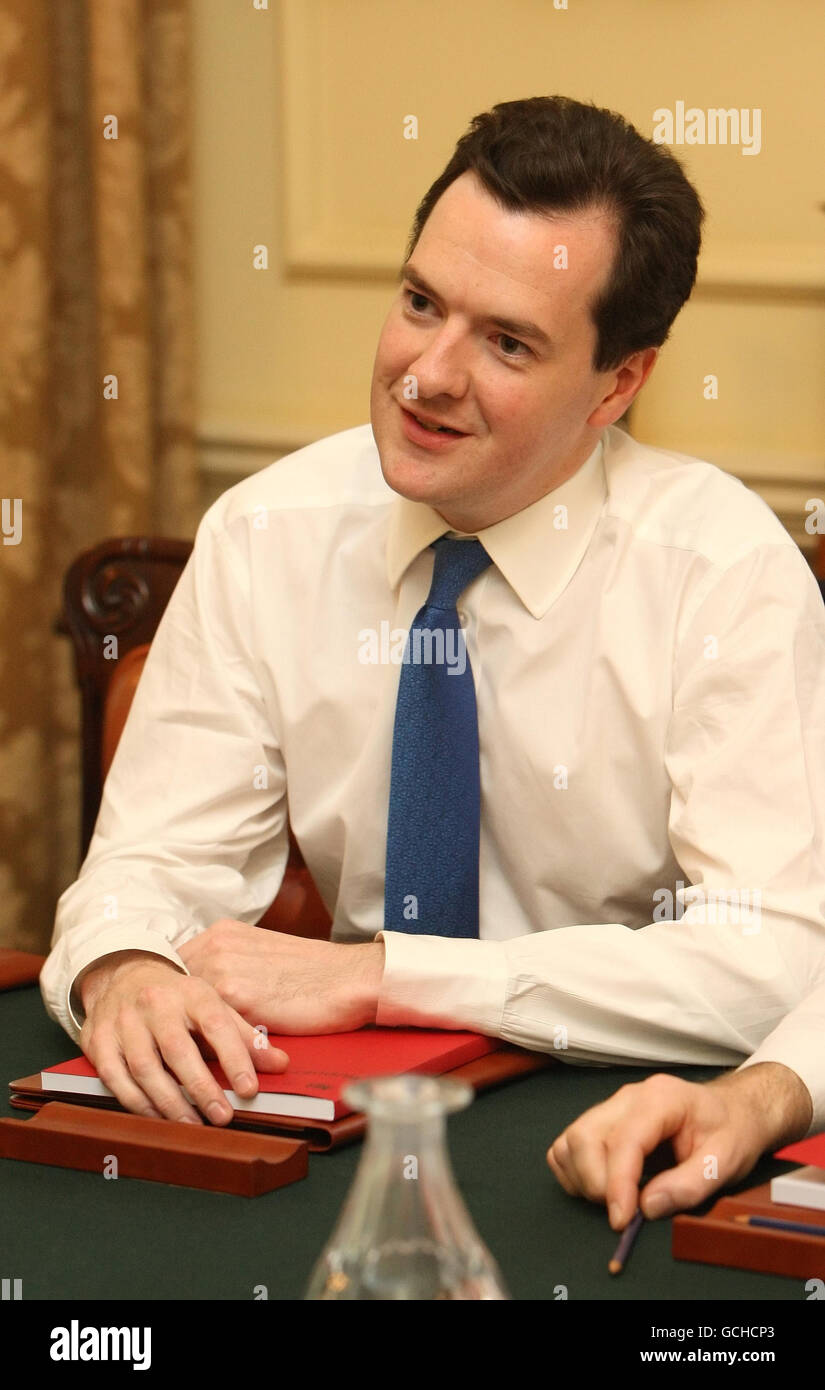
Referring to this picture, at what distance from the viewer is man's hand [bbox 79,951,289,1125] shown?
4.06 feet

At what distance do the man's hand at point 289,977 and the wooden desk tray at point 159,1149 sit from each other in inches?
7.3

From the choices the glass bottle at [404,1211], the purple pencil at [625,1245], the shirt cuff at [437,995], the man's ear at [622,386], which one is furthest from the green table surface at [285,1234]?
the man's ear at [622,386]

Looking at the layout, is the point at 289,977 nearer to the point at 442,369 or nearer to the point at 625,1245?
the point at 625,1245

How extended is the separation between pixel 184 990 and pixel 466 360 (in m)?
0.74

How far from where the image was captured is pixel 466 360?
1690mm

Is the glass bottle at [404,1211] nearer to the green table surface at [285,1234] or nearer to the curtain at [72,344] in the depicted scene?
the green table surface at [285,1234]

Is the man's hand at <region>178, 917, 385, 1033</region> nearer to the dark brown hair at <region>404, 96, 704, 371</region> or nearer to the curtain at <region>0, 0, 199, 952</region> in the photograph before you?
the dark brown hair at <region>404, 96, 704, 371</region>

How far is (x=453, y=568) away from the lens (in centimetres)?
178

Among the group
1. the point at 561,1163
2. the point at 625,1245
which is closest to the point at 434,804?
the point at 561,1163

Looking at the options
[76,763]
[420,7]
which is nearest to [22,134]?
[420,7]

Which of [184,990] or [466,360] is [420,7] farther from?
[184,990]

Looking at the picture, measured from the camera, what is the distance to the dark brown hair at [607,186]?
1.70 metres

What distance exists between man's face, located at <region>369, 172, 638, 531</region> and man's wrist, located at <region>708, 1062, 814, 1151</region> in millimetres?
725
